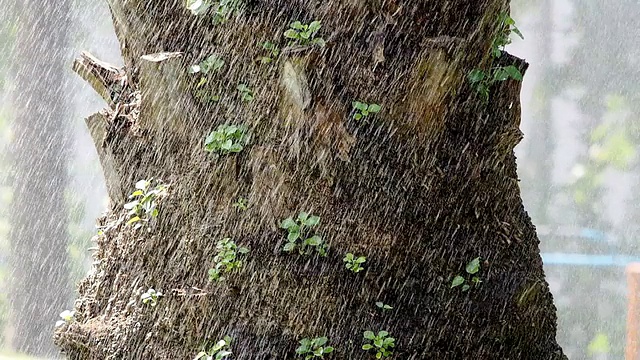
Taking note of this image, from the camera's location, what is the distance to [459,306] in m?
1.69

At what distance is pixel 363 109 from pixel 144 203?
25.1 inches

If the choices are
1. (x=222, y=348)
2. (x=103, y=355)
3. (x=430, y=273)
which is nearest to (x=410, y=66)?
(x=430, y=273)

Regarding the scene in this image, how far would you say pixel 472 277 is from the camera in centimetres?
171

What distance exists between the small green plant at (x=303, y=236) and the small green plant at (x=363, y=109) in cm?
27

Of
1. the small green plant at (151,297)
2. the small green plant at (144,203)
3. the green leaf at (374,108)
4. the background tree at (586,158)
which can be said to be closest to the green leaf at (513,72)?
the green leaf at (374,108)

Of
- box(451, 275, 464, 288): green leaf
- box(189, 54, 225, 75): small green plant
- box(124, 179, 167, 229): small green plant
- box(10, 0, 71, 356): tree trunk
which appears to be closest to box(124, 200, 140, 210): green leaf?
box(124, 179, 167, 229): small green plant

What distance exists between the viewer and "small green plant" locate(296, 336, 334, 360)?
5.26 ft

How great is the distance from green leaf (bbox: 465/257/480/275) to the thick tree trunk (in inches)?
0.7

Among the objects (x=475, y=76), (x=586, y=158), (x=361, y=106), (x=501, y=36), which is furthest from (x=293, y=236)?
(x=586, y=158)

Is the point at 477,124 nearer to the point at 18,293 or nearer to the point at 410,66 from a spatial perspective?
the point at 410,66

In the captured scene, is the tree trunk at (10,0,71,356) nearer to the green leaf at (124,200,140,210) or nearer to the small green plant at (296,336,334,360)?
the green leaf at (124,200,140,210)

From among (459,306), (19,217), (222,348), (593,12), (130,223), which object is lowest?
(19,217)

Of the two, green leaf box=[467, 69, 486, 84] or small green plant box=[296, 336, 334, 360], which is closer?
small green plant box=[296, 336, 334, 360]

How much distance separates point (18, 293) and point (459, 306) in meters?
5.49
